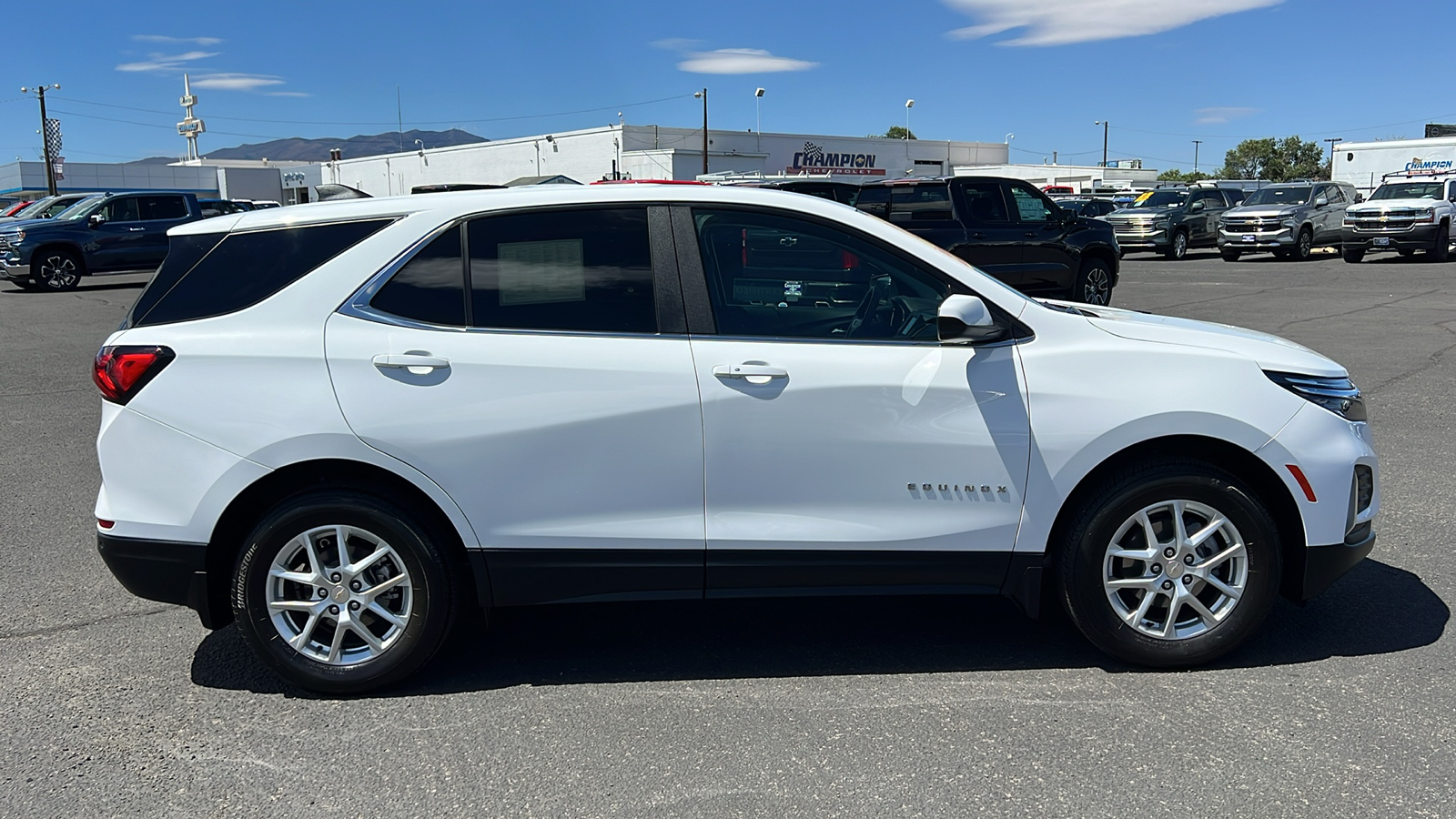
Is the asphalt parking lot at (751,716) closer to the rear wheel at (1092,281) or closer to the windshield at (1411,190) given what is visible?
the rear wheel at (1092,281)

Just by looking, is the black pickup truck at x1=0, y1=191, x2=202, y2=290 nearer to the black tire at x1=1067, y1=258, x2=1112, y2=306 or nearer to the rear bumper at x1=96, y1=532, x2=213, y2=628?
the black tire at x1=1067, y1=258, x2=1112, y2=306

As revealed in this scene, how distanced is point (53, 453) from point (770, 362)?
620 cm

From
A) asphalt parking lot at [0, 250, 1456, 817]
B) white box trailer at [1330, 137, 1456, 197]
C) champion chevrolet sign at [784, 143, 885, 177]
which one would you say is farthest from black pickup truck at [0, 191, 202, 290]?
champion chevrolet sign at [784, 143, 885, 177]

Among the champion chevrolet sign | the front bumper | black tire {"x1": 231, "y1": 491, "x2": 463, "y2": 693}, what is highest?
the champion chevrolet sign

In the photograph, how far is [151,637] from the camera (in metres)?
4.46

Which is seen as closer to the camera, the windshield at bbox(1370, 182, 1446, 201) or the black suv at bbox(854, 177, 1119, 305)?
the black suv at bbox(854, 177, 1119, 305)

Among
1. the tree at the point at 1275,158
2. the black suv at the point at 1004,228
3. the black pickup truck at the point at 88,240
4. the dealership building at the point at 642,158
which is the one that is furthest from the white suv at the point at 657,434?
the tree at the point at 1275,158

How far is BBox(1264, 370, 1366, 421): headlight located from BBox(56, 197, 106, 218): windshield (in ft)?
76.7

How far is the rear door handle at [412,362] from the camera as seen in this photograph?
12.3 ft

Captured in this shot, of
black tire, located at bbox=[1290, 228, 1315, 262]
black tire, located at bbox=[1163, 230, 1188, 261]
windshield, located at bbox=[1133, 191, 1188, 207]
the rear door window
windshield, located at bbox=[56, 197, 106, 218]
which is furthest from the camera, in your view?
windshield, located at bbox=[1133, 191, 1188, 207]

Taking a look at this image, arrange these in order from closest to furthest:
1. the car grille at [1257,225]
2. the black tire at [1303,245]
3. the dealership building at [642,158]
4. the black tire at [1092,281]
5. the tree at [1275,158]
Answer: the black tire at [1092,281] < the car grille at [1257,225] < the black tire at [1303,245] < the dealership building at [642,158] < the tree at [1275,158]

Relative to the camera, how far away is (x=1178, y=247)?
29594 millimetres

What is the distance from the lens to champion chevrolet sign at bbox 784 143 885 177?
63.7 metres

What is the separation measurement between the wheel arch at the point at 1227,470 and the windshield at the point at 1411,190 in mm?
26126
